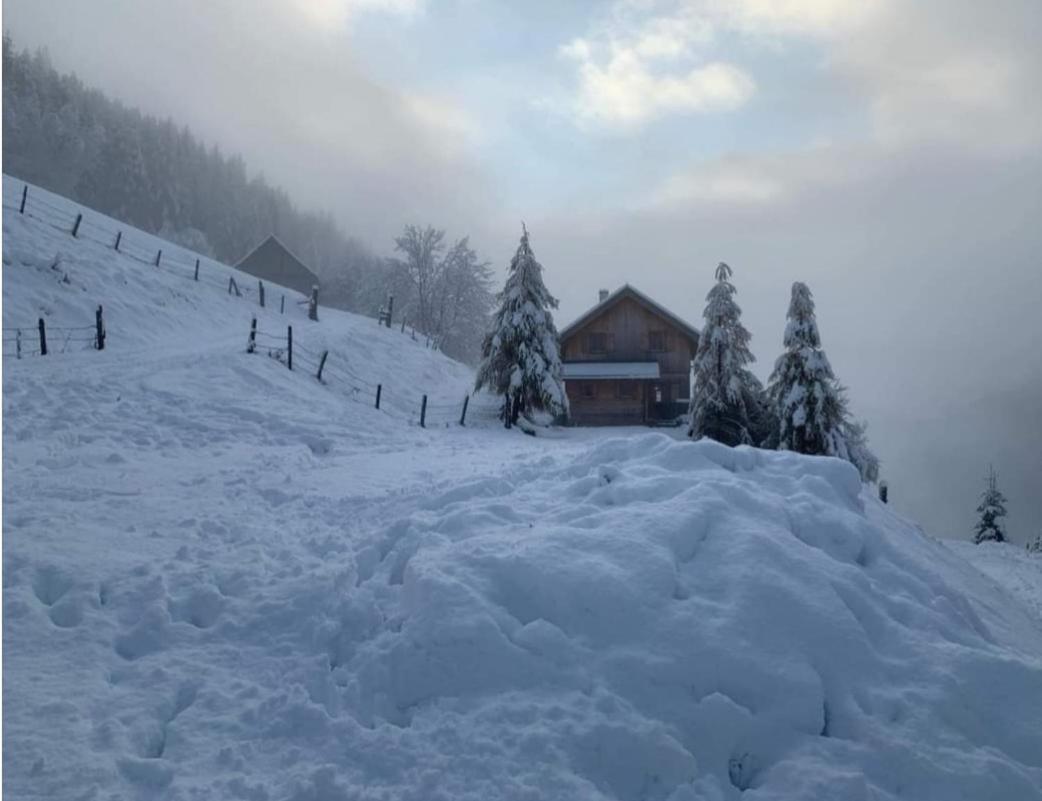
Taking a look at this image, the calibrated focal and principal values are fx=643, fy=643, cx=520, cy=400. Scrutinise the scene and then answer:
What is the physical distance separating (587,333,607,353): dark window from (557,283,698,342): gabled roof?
41.8 inches

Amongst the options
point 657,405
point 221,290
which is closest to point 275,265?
point 221,290

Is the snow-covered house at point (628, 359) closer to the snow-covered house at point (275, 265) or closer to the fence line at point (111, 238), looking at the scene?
the fence line at point (111, 238)

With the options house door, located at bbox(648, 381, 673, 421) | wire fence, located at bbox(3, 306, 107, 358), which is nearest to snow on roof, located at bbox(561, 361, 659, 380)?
house door, located at bbox(648, 381, 673, 421)

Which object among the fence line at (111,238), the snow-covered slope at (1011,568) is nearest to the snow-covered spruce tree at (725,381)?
the snow-covered slope at (1011,568)

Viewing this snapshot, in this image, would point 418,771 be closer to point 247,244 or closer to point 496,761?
point 496,761

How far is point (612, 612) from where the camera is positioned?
6.07 metres

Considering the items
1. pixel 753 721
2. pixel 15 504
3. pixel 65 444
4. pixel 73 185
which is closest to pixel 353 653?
pixel 753 721

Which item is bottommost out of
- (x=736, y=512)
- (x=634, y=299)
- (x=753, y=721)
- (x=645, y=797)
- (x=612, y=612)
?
(x=645, y=797)

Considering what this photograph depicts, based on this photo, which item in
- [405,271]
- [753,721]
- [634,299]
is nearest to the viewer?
[753,721]

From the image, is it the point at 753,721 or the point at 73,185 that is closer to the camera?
the point at 753,721

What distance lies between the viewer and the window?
37656mm

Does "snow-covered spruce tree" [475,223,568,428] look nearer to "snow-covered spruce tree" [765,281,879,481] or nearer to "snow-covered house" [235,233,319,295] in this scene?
"snow-covered spruce tree" [765,281,879,481]

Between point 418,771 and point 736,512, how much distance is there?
466 centimetres

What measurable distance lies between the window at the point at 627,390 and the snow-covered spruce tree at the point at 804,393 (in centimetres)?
1179
